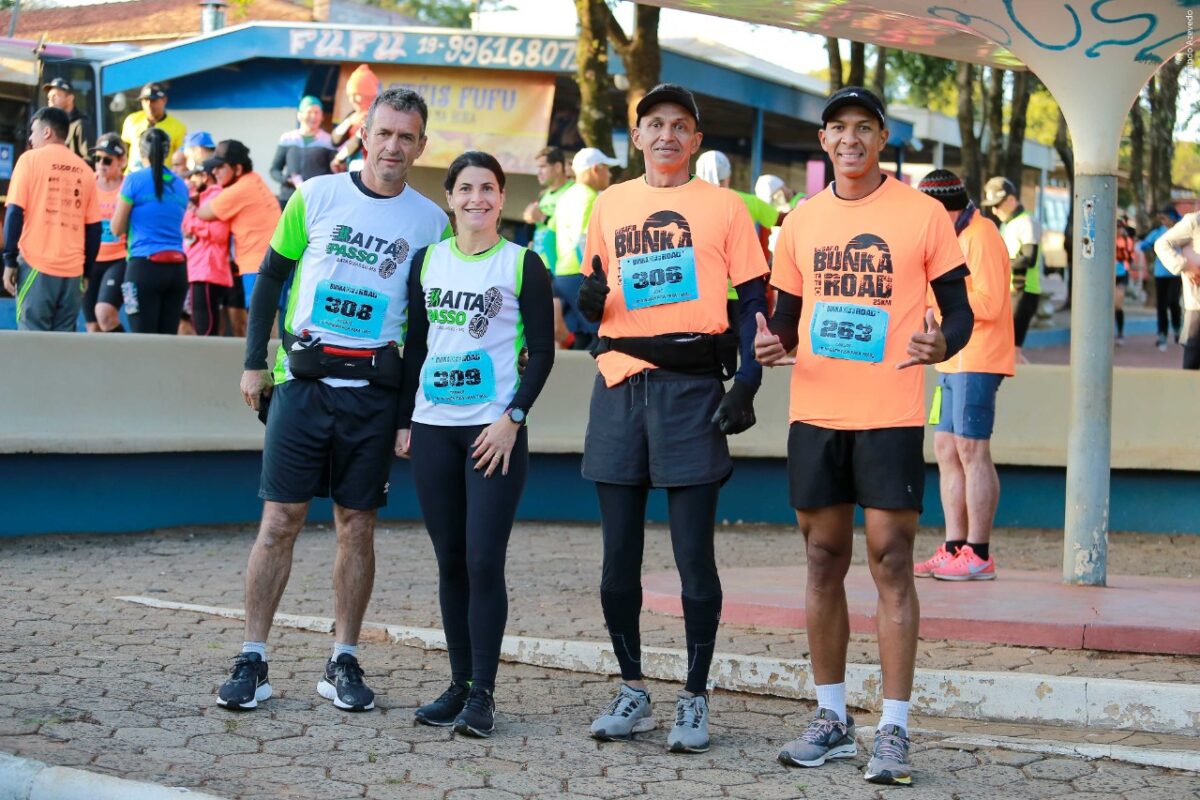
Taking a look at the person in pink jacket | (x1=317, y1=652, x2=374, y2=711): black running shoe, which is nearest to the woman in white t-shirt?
(x1=317, y1=652, x2=374, y2=711): black running shoe

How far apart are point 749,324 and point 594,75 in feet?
41.6

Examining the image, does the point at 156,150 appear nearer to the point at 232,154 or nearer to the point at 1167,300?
the point at 232,154

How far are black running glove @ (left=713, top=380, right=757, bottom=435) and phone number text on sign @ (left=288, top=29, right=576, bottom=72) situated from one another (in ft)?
56.8

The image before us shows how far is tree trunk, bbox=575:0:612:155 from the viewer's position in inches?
→ 685

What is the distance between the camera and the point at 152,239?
1160 cm

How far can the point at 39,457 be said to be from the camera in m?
9.34

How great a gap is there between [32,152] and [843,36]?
5.66 m

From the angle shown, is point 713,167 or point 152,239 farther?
point 152,239

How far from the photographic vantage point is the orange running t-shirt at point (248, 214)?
1138cm

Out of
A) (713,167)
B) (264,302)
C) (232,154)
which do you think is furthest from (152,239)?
(264,302)

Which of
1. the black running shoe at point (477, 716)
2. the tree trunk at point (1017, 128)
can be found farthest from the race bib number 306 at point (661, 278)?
the tree trunk at point (1017, 128)

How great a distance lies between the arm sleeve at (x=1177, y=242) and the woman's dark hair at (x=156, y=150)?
6.83 metres

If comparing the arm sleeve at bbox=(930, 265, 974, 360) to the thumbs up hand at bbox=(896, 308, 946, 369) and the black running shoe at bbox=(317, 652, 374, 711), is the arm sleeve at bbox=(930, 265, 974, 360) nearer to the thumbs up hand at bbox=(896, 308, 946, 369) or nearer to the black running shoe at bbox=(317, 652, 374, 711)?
the thumbs up hand at bbox=(896, 308, 946, 369)

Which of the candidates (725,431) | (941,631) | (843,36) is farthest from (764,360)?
(843,36)
